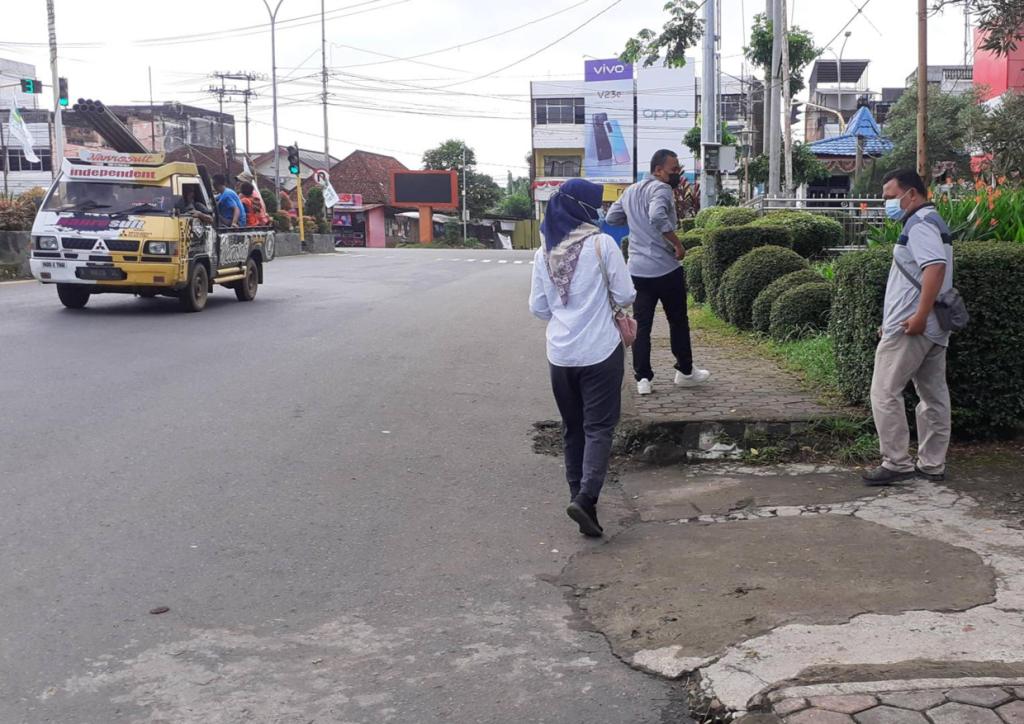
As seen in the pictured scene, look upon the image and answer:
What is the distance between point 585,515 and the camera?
211 inches

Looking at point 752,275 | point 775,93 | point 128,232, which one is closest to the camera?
point 752,275

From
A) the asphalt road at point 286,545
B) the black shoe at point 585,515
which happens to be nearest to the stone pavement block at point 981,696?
the asphalt road at point 286,545

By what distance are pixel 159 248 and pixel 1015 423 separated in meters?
10.9

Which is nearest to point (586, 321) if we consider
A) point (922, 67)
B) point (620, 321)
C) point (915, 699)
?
point (620, 321)

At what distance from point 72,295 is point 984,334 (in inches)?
477

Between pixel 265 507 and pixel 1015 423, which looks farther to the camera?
pixel 1015 423

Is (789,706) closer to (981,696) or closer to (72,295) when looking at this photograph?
(981,696)

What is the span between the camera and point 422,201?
72.2m

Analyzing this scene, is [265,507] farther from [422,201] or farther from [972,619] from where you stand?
[422,201]

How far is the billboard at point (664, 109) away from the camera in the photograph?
77125 millimetres

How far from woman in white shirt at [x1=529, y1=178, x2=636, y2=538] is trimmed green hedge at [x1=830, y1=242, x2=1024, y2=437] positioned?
222 centimetres

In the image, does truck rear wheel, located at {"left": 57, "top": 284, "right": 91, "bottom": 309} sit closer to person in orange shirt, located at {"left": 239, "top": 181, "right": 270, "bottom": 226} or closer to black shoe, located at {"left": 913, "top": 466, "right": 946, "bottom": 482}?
person in orange shirt, located at {"left": 239, "top": 181, "right": 270, "bottom": 226}

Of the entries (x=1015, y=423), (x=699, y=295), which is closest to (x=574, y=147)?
(x=699, y=295)

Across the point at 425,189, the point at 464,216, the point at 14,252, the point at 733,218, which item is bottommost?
the point at 14,252
